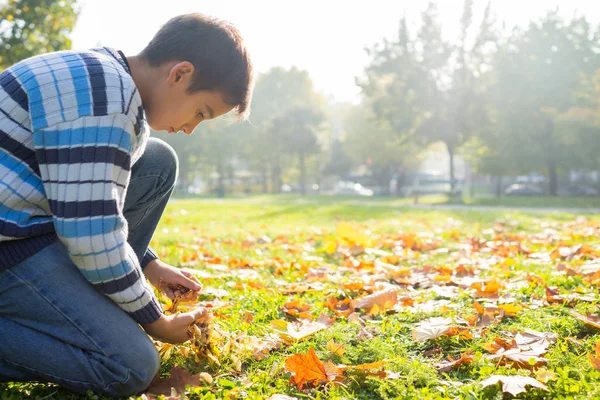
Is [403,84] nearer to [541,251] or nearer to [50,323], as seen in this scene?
[541,251]

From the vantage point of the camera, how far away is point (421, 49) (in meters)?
26.0

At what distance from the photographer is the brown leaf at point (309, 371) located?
1.83 meters

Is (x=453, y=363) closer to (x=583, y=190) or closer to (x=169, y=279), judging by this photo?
(x=169, y=279)

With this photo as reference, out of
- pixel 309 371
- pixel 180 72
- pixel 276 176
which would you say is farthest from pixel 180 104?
pixel 276 176

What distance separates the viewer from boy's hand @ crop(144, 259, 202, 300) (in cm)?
240

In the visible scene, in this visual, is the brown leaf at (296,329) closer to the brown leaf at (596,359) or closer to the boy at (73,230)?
the boy at (73,230)

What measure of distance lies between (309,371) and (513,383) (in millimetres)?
664

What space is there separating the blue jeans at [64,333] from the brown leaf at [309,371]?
50 cm

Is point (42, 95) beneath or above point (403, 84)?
beneath

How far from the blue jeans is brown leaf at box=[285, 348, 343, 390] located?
1.64 feet

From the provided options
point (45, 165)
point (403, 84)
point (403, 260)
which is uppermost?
point (403, 84)

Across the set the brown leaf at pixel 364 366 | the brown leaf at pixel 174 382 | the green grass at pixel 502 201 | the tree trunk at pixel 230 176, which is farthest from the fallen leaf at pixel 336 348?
the tree trunk at pixel 230 176

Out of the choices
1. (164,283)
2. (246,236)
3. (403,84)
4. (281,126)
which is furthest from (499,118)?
(164,283)

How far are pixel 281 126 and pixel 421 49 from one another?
1309cm
